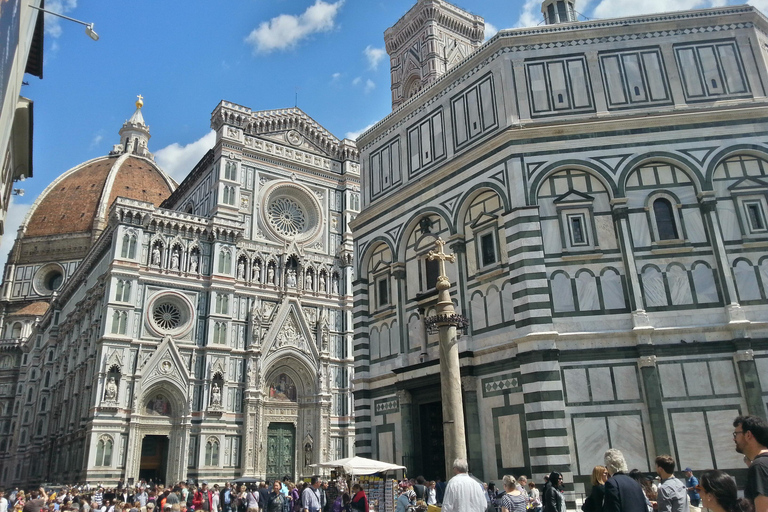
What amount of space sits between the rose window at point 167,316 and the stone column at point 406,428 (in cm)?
2384

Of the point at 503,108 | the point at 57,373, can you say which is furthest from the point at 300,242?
the point at 503,108

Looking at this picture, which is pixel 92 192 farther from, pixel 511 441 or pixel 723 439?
pixel 723 439

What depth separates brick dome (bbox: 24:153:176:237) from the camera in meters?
77.6

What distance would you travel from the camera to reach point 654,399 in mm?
14281

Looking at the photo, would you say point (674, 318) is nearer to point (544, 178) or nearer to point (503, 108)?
point (544, 178)

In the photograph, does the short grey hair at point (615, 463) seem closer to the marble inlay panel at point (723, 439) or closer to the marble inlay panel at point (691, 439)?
the marble inlay panel at point (691, 439)

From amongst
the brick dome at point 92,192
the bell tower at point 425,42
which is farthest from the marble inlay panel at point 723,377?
the brick dome at point 92,192

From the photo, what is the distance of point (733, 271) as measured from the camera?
49.9 ft

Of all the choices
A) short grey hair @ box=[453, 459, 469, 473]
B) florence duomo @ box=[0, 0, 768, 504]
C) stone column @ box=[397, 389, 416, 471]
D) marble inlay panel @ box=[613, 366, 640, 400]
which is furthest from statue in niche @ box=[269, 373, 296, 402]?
short grey hair @ box=[453, 459, 469, 473]

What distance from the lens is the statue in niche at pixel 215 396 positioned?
37.3 meters

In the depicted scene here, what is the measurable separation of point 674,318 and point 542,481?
203 inches

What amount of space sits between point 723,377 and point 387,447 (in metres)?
9.73

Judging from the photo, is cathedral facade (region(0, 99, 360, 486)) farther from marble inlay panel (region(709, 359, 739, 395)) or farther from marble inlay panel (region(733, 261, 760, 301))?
marble inlay panel (region(733, 261, 760, 301))

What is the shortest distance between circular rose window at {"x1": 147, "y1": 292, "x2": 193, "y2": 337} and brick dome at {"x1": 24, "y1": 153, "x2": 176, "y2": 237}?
1626 inches
